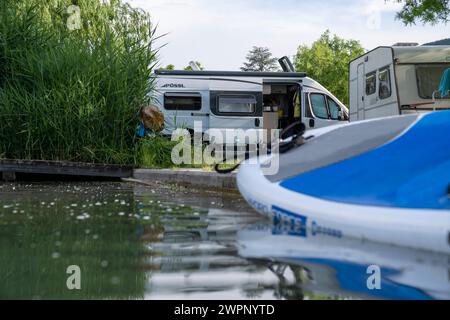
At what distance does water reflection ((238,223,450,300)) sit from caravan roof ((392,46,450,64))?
35.3 ft

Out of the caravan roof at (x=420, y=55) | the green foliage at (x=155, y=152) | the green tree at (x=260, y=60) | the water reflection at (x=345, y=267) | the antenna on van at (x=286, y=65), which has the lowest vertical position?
the water reflection at (x=345, y=267)

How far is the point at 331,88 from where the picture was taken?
181ft

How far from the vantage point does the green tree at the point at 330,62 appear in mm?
56094

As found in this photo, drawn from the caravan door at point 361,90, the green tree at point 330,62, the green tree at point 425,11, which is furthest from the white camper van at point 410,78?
the green tree at point 330,62

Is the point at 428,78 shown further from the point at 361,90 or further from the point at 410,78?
the point at 361,90

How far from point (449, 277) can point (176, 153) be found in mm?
10217

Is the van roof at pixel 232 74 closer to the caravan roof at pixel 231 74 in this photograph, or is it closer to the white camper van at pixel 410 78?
the caravan roof at pixel 231 74

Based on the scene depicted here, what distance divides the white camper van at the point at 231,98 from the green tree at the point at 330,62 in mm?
37009

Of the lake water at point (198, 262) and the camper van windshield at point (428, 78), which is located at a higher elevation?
the camper van windshield at point (428, 78)

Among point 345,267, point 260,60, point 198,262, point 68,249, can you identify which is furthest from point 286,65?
point 260,60

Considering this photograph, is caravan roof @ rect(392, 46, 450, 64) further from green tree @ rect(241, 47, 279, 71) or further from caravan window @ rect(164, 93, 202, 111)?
green tree @ rect(241, 47, 279, 71)

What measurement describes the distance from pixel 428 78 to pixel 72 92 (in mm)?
7676
